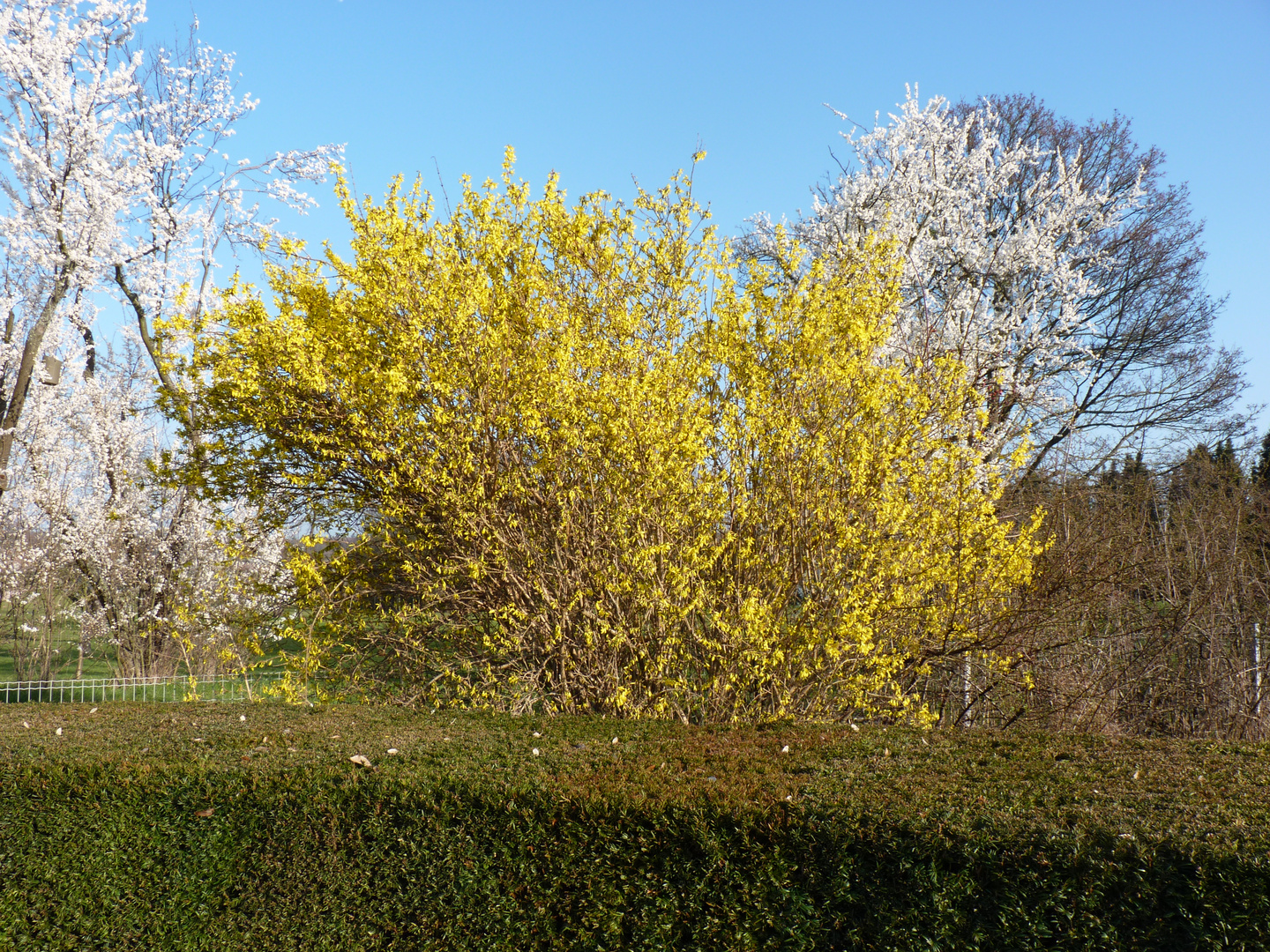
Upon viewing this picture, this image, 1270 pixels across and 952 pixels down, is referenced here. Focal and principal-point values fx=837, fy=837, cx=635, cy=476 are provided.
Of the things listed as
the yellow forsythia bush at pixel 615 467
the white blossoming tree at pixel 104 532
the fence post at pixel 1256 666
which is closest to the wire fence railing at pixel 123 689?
the white blossoming tree at pixel 104 532

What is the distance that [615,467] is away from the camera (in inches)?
178

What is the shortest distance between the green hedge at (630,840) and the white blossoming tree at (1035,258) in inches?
207

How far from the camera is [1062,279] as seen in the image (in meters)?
11.1

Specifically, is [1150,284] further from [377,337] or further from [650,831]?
[650,831]

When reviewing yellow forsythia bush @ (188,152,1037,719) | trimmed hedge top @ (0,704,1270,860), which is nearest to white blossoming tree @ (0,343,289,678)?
yellow forsythia bush @ (188,152,1037,719)

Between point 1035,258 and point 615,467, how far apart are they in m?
8.59

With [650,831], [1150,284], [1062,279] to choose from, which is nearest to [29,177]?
[650,831]

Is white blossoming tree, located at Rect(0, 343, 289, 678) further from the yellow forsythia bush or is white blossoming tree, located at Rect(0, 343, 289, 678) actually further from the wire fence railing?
the yellow forsythia bush

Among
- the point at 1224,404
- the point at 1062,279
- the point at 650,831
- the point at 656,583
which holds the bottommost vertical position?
the point at 650,831

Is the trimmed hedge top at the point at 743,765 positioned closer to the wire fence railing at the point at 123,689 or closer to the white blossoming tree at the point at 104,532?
the wire fence railing at the point at 123,689

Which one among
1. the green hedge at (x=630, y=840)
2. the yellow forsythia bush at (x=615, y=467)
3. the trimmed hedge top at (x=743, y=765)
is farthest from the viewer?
the yellow forsythia bush at (x=615, y=467)

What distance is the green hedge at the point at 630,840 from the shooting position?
2383mm

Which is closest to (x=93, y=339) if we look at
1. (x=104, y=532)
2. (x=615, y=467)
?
(x=104, y=532)

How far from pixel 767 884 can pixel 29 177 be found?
9.39 meters
